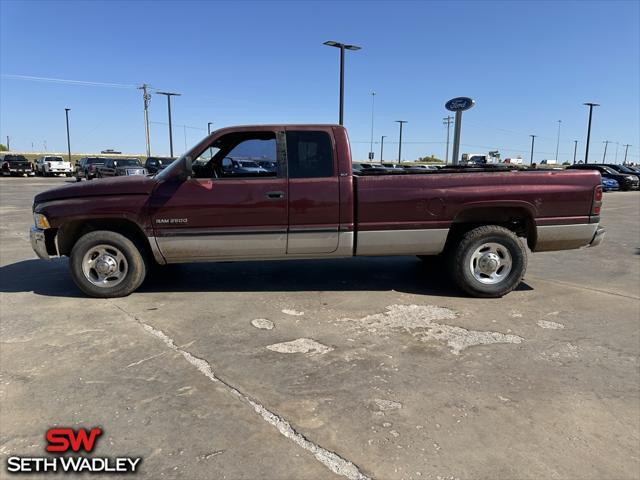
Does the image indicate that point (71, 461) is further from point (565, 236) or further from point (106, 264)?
point (565, 236)

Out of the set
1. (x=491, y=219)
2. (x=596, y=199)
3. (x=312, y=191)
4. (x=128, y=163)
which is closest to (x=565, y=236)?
(x=596, y=199)

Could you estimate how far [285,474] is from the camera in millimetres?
2455

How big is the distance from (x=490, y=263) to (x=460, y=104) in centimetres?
717

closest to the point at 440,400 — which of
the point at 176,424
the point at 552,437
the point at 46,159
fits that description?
the point at 552,437

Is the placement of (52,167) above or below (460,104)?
below

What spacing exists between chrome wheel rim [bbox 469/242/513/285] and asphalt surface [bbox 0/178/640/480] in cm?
29

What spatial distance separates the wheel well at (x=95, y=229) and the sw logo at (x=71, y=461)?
3014 mm

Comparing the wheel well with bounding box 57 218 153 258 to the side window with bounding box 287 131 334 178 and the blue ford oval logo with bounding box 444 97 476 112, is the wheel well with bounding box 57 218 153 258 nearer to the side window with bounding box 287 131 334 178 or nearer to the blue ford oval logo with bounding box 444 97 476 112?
the side window with bounding box 287 131 334 178

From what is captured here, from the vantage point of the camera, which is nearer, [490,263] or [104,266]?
[104,266]

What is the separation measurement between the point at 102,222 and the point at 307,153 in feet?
8.26

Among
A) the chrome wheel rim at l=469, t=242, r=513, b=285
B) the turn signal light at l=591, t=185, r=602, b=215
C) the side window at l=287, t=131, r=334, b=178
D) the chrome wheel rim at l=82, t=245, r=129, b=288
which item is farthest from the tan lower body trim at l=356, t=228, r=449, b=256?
the chrome wheel rim at l=82, t=245, r=129, b=288

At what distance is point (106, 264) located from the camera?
5.35 metres

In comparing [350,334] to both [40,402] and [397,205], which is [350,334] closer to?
[397,205]

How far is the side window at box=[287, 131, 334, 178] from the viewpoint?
528 centimetres
